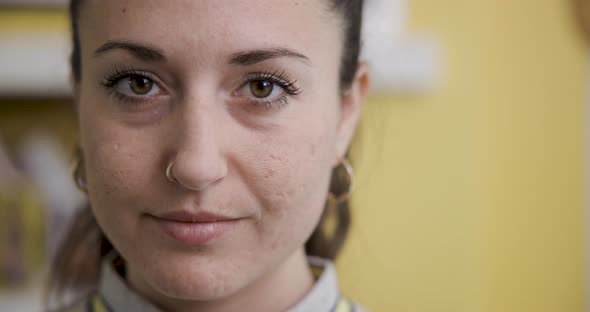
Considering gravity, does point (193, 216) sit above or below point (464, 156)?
above

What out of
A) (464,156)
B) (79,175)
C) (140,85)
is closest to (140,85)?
(140,85)

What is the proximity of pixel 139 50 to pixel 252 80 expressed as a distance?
0.11 meters

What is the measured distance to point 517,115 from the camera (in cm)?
153

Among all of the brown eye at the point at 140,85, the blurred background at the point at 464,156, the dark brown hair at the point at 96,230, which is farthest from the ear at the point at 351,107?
the blurred background at the point at 464,156

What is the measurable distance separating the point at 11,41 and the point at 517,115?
99 centimetres

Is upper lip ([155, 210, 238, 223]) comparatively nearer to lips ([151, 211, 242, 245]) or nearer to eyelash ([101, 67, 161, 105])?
lips ([151, 211, 242, 245])

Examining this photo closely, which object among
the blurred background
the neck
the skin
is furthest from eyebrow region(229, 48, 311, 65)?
the blurred background

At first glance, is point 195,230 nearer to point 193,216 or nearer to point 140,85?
point 193,216

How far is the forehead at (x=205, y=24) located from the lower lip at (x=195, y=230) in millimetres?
155

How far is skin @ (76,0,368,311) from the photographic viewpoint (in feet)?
2.17

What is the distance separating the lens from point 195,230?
2.23 ft

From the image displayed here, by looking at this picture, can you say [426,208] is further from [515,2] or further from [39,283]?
[39,283]

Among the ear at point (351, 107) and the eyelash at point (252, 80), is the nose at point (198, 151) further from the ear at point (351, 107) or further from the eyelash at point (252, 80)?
the ear at point (351, 107)

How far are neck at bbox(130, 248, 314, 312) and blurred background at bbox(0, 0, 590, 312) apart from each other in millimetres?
612
